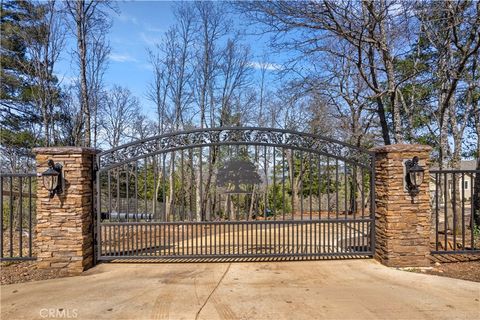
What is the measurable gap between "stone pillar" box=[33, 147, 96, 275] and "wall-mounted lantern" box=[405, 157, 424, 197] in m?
4.97

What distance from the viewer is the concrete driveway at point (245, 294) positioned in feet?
10.8

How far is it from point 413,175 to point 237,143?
8.99ft

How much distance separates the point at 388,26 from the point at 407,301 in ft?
20.4

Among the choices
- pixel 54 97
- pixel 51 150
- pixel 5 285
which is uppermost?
pixel 54 97

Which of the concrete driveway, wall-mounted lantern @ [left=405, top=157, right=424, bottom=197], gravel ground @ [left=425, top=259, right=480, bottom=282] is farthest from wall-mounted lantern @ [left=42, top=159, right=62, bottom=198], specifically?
gravel ground @ [left=425, top=259, right=480, bottom=282]

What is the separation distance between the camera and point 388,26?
7242mm

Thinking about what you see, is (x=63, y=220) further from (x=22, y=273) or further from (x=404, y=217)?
(x=404, y=217)

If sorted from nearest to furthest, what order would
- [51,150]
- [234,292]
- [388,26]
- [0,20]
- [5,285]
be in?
[234,292], [5,285], [51,150], [388,26], [0,20]

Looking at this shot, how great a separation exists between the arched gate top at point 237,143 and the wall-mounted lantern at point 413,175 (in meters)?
0.61

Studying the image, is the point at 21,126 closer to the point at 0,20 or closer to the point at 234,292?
the point at 0,20

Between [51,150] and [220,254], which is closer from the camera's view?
[51,150]

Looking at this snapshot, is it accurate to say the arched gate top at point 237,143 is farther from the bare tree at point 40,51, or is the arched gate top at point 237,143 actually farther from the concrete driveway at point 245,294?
the bare tree at point 40,51

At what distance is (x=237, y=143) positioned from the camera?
5098 millimetres

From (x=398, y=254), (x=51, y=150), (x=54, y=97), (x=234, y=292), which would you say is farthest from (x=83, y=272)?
(x=54, y=97)
